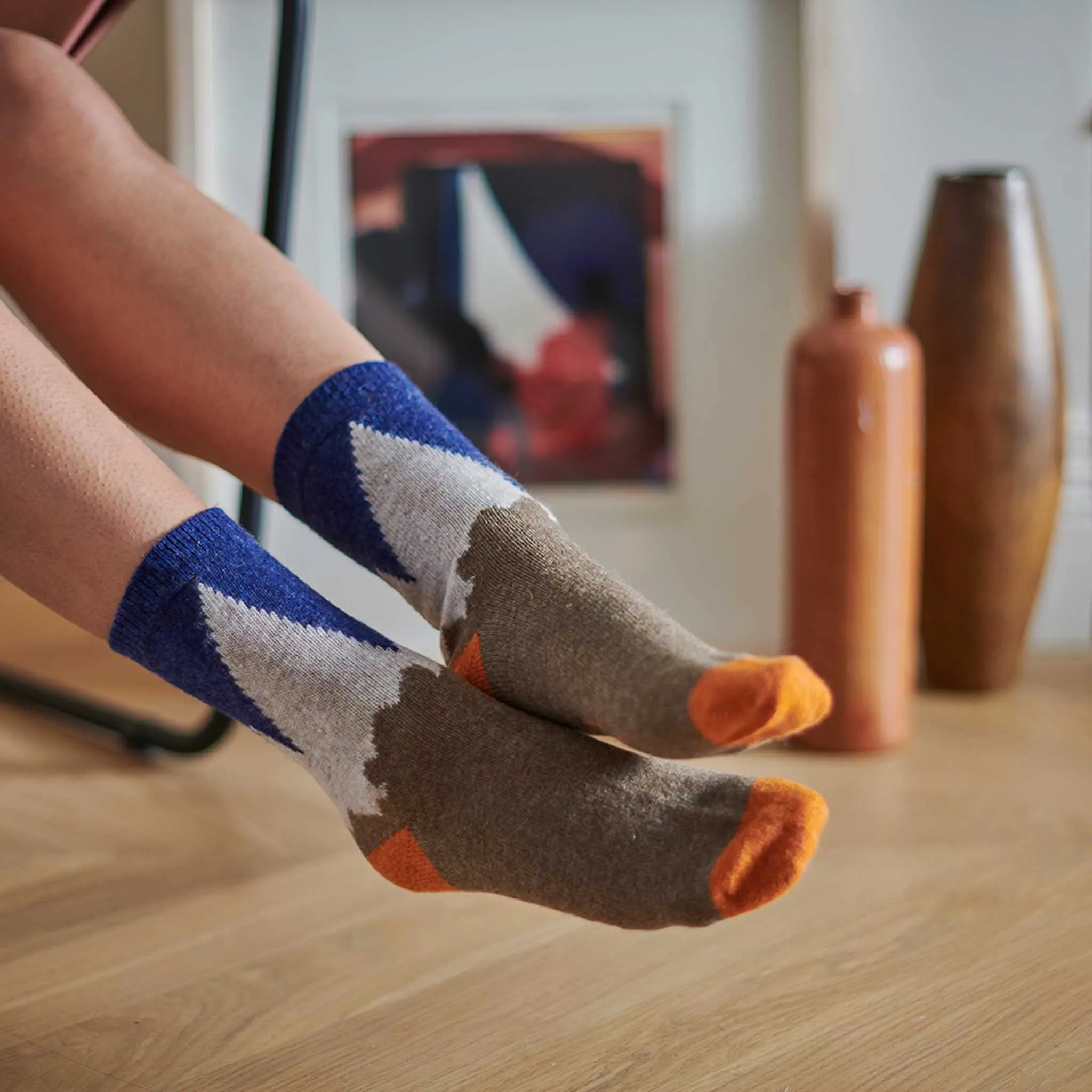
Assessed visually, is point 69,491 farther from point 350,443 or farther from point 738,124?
point 738,124

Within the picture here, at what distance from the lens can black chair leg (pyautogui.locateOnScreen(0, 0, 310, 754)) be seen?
1.04 meters

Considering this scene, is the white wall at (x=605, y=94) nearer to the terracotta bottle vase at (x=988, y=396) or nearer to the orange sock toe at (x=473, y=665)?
the terracotta bottle vase at (x=988, y=396)

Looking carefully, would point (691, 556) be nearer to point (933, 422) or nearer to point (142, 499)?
point (933, 422)

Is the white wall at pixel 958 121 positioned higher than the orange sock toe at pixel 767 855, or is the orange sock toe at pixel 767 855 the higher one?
the white wall at pixel 958 121

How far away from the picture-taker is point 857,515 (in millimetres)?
1312

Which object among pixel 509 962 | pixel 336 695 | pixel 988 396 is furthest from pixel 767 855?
pixel 988 396

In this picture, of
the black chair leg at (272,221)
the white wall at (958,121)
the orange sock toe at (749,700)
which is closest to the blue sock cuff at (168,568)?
the orange sock toe at (749,700)

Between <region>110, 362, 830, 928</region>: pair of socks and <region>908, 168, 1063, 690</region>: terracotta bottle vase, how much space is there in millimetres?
902

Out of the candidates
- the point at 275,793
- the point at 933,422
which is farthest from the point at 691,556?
the point at 275,793

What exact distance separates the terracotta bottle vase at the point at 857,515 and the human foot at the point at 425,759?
713 millimetres

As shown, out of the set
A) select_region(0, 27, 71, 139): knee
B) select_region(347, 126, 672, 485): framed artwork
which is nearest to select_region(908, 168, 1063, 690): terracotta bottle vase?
select_region(347, 126, 672, 485): framed artwork

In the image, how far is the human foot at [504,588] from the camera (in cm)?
55

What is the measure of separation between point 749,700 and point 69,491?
13.1 inches

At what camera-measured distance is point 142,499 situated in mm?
643
